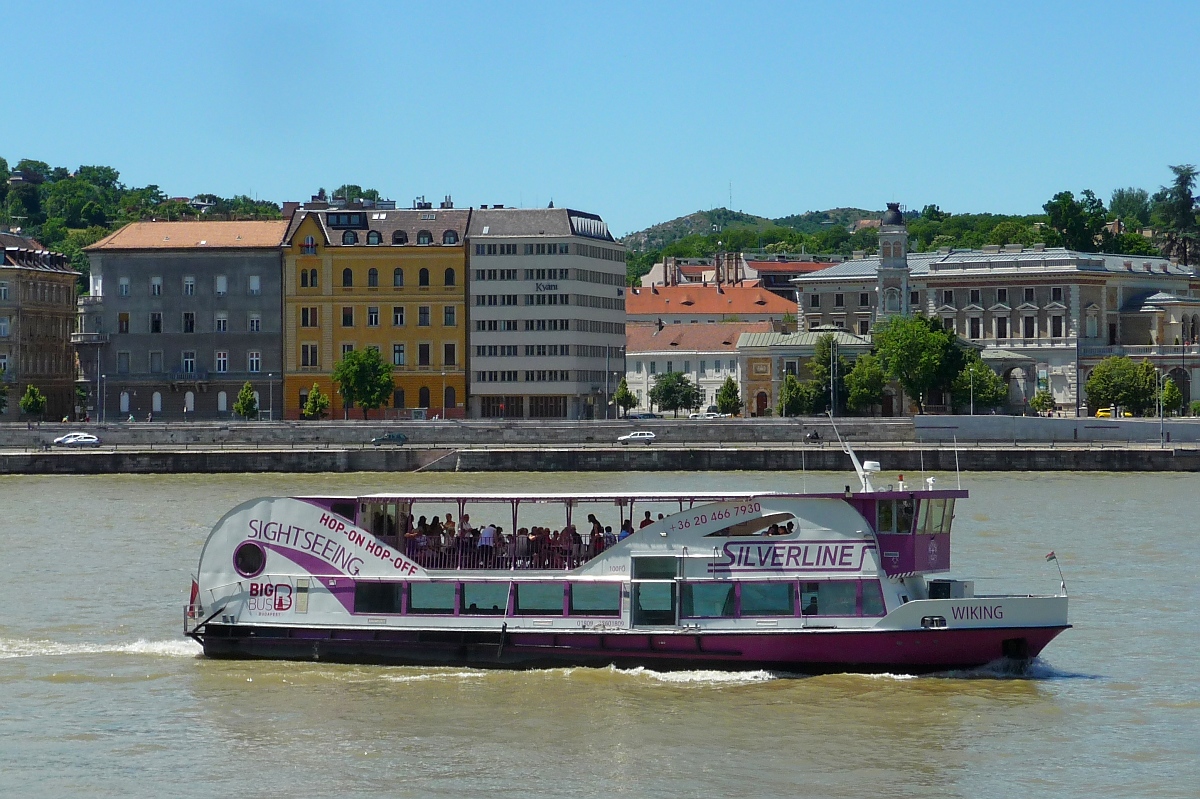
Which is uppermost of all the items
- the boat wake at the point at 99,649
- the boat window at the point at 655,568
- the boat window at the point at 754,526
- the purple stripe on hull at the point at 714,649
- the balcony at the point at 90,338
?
the balcony at the point at 90,338

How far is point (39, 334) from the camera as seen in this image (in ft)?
394

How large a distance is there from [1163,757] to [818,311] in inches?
4337

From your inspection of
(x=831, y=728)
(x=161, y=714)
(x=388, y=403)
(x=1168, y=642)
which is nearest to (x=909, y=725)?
(x=831, y=728)

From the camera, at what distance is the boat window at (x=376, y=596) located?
31578 mm

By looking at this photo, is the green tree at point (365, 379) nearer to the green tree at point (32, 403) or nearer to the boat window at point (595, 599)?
the green tree at point (32, 403)

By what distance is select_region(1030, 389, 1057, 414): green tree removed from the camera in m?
113

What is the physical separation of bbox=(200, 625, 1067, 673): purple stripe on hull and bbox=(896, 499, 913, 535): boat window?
1.71m

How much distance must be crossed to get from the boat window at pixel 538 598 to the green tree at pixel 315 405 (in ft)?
262

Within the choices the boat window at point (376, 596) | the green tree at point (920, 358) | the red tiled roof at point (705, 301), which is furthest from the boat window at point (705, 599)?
the red tiled roof at point (705, 301)

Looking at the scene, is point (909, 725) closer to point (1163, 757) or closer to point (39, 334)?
point (1163, 757)

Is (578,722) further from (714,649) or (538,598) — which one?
(538,598)

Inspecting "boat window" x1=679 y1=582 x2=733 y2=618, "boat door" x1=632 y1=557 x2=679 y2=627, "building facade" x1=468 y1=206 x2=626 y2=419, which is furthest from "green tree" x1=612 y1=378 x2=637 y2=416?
"boat window" x1=679 y1=582 x2=733 y2=618

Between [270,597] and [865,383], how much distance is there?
277ft

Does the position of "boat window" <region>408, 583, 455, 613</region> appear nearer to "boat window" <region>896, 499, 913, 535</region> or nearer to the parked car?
"boat window" <region>896, 499, 913, 535</region>
